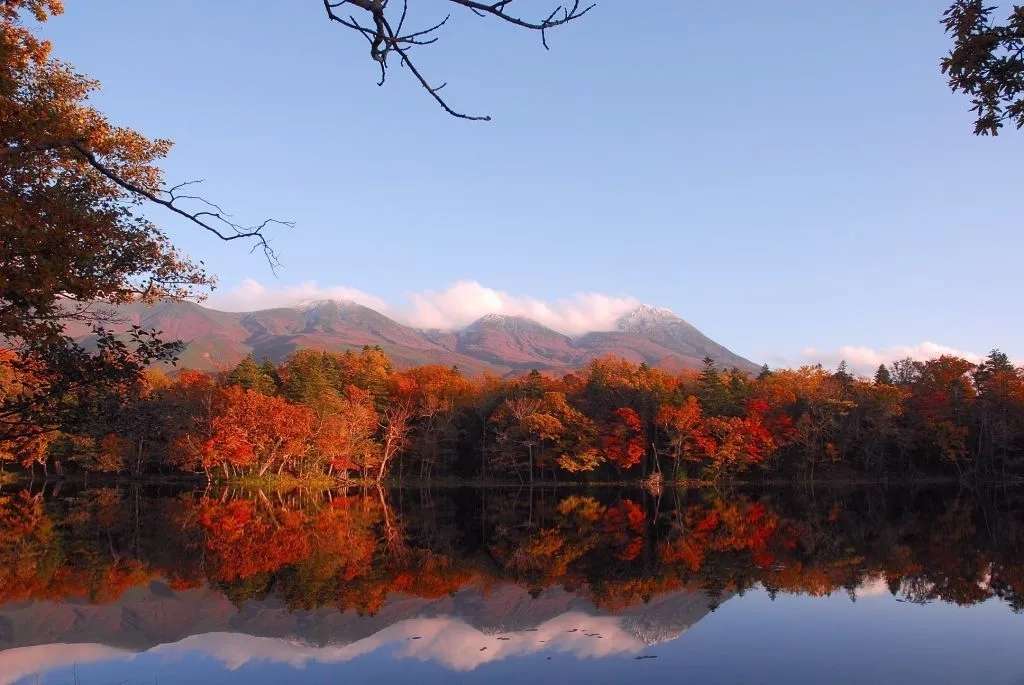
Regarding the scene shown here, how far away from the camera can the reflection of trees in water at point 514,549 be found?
16516 mm

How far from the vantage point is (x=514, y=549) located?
22.6 m

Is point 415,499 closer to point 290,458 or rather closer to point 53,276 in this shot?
point 290,458

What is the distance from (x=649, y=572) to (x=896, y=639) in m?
6.49

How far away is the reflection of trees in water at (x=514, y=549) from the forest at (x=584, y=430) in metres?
13.1

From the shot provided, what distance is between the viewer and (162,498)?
4325 cm

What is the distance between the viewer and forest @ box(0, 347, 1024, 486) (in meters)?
51.5

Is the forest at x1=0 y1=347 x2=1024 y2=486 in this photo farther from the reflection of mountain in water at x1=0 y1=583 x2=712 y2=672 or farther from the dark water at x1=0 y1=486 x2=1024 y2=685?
the reflection of mountain in water at x1=0 y1=583 x2=712 y2=672

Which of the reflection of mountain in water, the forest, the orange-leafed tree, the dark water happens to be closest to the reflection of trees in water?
the dark water

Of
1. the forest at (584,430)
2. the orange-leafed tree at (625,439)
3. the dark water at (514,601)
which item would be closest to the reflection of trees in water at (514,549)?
the dark water at (514,601)

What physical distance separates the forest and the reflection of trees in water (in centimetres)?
1309

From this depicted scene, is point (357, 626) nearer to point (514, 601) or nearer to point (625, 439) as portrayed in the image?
point (514, 601)

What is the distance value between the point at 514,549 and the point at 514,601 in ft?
23.8

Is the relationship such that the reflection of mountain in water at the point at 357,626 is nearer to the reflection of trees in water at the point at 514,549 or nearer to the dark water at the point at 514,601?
the dark water at the point at 514,601

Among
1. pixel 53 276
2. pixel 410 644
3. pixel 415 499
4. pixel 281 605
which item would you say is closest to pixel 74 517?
pixel 415 499
